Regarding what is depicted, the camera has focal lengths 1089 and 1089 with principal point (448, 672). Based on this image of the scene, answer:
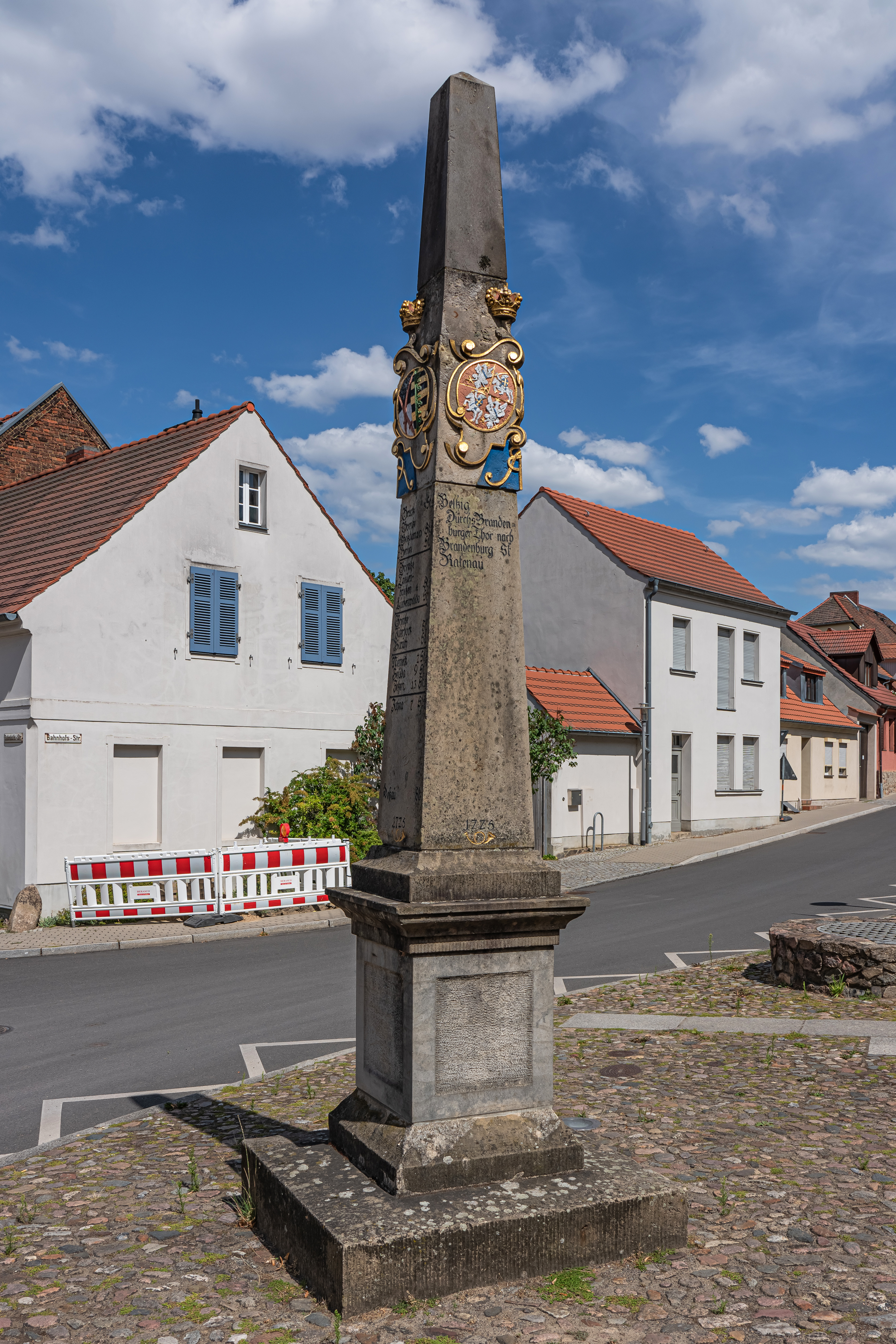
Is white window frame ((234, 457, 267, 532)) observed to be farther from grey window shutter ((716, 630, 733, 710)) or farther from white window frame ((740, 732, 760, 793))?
white window frame ((740, 732, 760, 793))

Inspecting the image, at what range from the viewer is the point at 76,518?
19.0 meters

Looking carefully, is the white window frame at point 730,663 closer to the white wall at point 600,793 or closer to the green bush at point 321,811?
the white wall at point 600,793

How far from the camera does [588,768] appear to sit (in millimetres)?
25516

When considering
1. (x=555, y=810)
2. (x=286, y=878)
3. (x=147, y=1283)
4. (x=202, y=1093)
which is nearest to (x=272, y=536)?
(x=286, y=878)

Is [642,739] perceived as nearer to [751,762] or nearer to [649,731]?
[649,731]

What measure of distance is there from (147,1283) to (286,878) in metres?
13.0

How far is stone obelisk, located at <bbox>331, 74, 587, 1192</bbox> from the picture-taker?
447cm

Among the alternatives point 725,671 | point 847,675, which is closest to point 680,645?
point 725,671

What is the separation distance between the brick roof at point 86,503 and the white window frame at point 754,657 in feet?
45.2

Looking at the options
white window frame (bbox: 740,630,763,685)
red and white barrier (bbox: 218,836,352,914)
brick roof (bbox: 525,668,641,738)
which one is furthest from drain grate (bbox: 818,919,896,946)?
white window frame (bbox: 740,630,763,685)

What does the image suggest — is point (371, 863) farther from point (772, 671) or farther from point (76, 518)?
point (772, 671)

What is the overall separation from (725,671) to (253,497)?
1593 centimetres

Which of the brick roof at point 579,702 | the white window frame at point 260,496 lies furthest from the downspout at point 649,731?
the white window frame at point 260,496

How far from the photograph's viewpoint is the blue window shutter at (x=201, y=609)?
1845 cm
